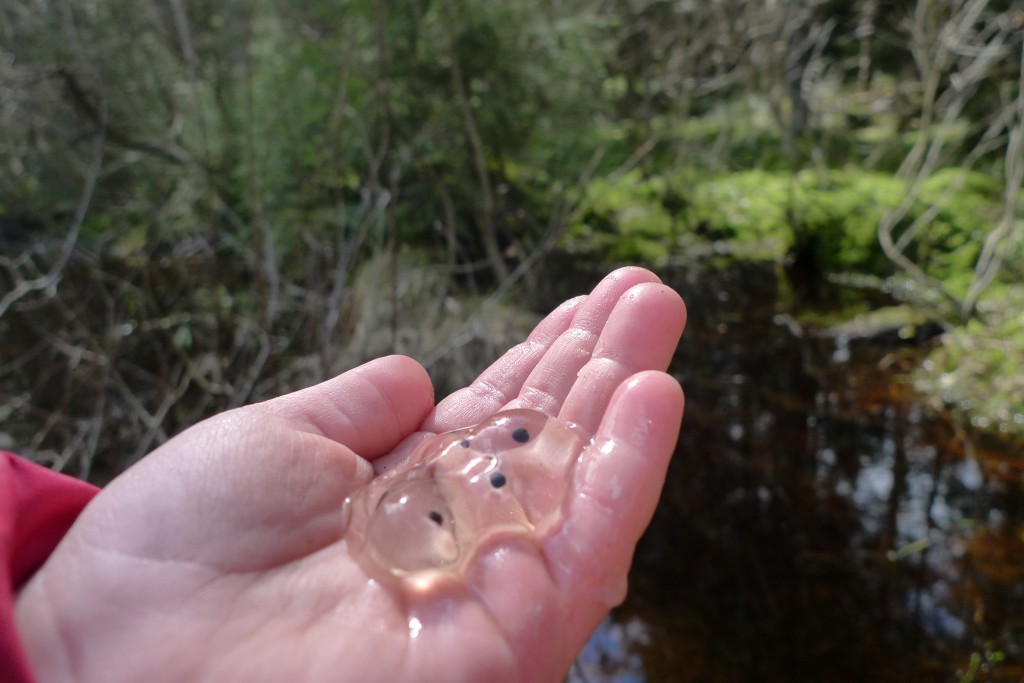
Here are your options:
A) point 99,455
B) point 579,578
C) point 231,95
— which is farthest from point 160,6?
A: point 579,578

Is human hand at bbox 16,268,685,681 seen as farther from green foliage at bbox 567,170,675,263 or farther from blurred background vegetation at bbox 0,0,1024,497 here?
green foliage at bbox 567,170,675,263

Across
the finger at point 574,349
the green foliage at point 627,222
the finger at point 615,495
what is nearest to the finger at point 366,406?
the finger at point 574,349

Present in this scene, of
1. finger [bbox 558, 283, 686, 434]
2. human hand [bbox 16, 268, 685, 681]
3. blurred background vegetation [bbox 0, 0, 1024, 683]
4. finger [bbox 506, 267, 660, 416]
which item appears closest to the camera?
human hand [bbox 16, 268, 685, 681]

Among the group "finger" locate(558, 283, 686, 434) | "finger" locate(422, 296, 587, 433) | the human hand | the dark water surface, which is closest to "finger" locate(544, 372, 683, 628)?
the human hand

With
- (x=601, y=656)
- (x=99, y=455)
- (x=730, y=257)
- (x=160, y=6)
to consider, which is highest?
(x=160, y=6)

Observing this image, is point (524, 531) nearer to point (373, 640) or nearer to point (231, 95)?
point (373, 640)
